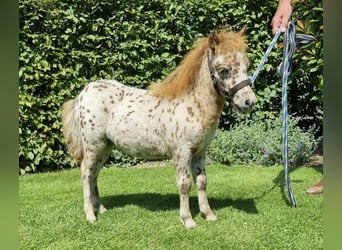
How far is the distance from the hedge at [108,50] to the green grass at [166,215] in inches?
40.8

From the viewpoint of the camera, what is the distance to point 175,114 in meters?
3.85

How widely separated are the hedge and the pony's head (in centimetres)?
268

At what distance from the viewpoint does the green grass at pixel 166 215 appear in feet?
11.5

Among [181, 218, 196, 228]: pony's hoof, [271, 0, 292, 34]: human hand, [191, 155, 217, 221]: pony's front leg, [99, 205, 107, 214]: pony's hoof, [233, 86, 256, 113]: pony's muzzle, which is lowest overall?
[99, 205, 107, 214]: pony's hoof

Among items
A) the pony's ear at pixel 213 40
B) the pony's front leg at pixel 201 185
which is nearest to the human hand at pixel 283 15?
the pony's ear at pixel 213 40

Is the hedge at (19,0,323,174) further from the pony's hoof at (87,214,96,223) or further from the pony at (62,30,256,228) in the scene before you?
the pony's hoof at (87,214,96,223)

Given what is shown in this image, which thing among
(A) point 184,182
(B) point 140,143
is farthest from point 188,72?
(A) point 184,182

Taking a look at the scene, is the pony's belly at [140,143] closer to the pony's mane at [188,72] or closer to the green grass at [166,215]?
the pony's mane at [188,72]

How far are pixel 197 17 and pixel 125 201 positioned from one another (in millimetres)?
4151

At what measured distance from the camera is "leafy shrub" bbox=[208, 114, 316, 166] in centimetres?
707

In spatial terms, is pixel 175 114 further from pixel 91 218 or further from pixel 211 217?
pixel 91 218

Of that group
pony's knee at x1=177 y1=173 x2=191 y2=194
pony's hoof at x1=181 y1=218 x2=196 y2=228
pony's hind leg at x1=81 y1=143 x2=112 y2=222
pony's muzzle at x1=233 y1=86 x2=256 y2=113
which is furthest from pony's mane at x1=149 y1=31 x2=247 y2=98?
pony's hoof at x1=181 y1=218 x2=196 y2=228
